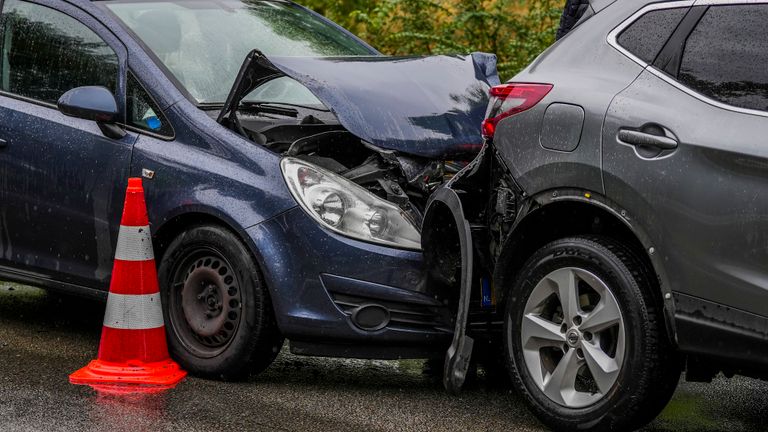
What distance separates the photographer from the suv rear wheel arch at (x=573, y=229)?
466cm

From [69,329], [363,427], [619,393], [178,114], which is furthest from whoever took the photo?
[69,329]

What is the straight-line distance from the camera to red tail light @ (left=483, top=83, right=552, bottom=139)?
5113 millimetres

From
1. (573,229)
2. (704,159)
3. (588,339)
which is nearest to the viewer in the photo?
(704,159)

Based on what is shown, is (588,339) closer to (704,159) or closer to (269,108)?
(704,159)

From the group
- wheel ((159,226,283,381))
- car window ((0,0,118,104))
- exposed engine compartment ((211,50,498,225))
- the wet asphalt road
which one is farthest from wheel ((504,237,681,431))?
car window ((0,0,118,104))

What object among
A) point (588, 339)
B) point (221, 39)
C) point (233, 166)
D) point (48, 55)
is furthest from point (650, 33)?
point (48, 55)

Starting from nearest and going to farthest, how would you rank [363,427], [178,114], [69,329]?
[363,427] → [178,114] → [69,329]

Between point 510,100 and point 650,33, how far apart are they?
0.63m

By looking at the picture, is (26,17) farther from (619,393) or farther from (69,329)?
(619,393)

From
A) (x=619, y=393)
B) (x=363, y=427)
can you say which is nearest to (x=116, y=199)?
(x=363, y=427)

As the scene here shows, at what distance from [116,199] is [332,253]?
1.18m

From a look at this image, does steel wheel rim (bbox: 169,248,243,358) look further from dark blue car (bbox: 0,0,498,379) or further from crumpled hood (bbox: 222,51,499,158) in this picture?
crumpled hood (bbox: 222,51,499,158)

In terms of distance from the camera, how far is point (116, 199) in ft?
19.7

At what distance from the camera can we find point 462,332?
206 inches
